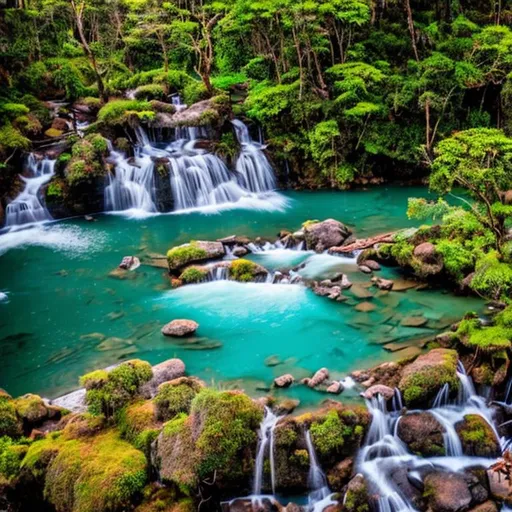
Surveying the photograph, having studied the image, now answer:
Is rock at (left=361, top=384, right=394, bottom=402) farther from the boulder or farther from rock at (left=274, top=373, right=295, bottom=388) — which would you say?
rock at (left=274, top=373, right=295, bottom=388)

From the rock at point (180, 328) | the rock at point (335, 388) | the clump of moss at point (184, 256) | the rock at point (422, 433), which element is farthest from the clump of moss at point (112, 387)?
the clump of moss at point (184, 256)

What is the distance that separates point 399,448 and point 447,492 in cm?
95

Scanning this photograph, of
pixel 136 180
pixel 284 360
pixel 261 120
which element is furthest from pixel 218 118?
pixel 284 360

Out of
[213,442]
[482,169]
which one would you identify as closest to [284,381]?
[213,442]

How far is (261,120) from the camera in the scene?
21.8 metres

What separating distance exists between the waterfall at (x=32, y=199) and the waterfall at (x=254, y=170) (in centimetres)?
731

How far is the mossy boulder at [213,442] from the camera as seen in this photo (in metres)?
6.45

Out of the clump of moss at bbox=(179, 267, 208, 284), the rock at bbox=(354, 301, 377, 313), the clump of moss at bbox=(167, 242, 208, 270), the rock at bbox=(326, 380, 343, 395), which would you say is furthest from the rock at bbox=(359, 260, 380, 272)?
the rock at bbox=(326, 380, 343, 395)

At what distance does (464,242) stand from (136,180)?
1236cm

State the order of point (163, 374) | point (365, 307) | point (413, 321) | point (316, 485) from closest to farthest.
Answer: point (316, 485)
point (163, 374)
point (413, 321)
point (365, 307)

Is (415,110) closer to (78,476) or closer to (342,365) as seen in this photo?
(342,365)

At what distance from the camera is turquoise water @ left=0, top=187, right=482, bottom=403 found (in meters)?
9.41

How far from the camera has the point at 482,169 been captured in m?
9.03

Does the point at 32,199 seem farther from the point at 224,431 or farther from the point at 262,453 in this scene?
the point at 262,453
